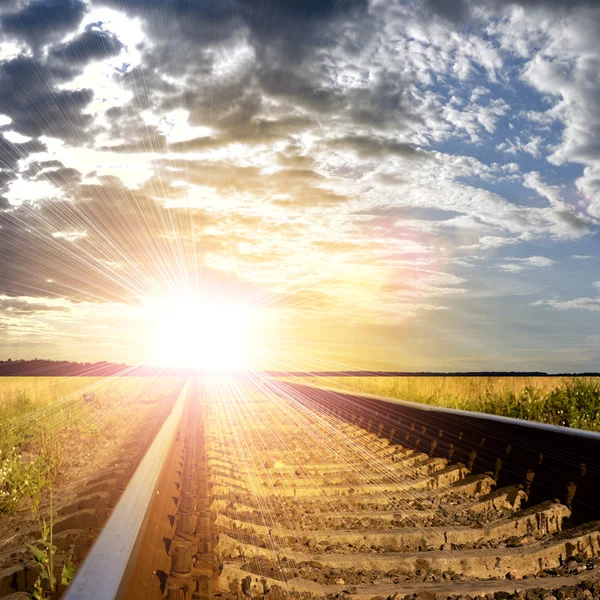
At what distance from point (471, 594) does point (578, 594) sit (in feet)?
2.14

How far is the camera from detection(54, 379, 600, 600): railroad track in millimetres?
3570

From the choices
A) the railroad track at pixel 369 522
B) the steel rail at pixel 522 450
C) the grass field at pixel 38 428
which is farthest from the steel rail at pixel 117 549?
the steel rail at pixel 522 450

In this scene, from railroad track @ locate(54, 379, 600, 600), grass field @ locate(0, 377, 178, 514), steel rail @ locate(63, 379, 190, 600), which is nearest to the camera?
steel rail @ locate(63, 379, 190, 600)

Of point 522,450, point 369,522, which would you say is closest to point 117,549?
point 369,522

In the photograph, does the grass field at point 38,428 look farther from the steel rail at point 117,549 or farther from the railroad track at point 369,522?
the railroad track at point 369,522

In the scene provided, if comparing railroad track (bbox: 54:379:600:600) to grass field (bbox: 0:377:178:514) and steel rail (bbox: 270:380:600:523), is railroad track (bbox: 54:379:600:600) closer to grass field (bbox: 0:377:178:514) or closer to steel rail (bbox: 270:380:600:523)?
steel rail (bbox: 270:380:600:523)

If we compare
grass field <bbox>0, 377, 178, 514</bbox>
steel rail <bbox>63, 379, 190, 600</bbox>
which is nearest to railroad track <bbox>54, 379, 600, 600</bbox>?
steel rail <bbox>63, 379, 190, 600</bbox>

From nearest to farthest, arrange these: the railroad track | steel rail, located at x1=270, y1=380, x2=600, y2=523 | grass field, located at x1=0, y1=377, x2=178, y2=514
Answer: the railroad track < steel rail, located at x1=270, y1=380, x2=600, y2=523 < grass field, located at x1=0, y1=377, x2=178, y2=514

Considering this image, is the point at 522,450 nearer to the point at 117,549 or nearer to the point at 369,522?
the point at 369,522

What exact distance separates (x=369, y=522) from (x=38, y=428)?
8984 mm

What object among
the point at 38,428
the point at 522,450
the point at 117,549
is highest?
the point at 522,450

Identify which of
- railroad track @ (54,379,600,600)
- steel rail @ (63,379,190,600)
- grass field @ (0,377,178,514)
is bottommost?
grass field @ (0,377,178,514)

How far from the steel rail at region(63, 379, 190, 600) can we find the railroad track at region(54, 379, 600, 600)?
0.04 feet

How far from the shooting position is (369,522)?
5.07 m
